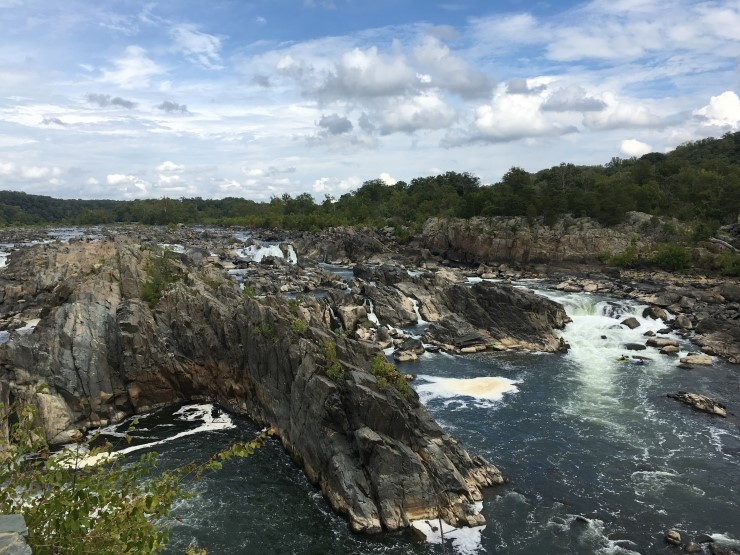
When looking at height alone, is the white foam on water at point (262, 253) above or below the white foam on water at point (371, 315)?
above

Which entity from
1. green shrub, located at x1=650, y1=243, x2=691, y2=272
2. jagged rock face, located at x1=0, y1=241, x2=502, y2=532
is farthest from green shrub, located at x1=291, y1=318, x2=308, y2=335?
green shrub, located at x1=650, y1=243, x2=691, y2=272

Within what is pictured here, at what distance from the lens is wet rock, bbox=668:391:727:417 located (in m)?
34.9

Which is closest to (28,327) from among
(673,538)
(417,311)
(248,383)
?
(248,383)

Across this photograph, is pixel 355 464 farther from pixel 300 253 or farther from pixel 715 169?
pixel 715 169

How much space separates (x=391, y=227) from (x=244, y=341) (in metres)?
94.1

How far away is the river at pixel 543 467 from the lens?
22.6 metres

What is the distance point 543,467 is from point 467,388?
11.6 m

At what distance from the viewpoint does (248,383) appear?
114 feet

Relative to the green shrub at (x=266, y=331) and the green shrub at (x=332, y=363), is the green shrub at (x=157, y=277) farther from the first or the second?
the green shrub at (x=332, y=363)

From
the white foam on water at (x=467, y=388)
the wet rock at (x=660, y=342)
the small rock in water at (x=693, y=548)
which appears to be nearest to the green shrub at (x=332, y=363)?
the white foam on water at (x=467, y=388)

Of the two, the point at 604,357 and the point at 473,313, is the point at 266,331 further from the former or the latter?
the point at 604,357

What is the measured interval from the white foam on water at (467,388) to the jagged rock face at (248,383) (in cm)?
781

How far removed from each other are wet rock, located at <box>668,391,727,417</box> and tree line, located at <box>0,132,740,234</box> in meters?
64.6

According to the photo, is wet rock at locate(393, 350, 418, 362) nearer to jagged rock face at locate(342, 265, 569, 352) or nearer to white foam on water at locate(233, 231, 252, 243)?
jagged rock face at locate(342, 265, 569, 352)
